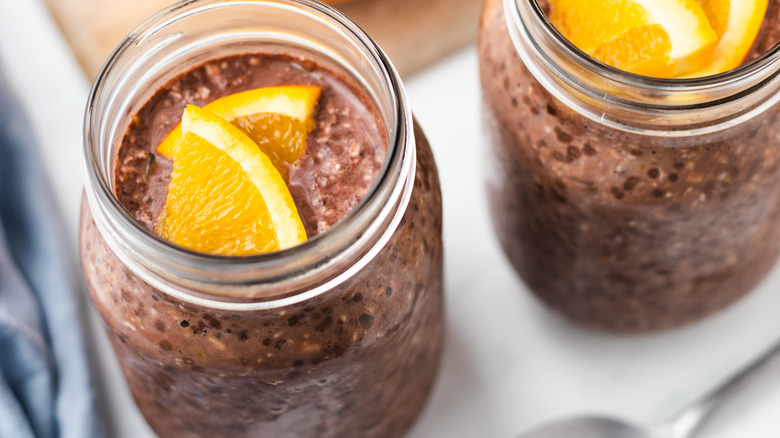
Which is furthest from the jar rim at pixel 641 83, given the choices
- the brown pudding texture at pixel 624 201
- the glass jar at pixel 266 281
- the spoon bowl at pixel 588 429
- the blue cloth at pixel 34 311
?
the blue cloth at pixel 34 311

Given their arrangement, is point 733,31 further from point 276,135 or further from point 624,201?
point 276,135

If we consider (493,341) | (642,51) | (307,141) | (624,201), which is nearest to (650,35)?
(642,51)

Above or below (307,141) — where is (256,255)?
below

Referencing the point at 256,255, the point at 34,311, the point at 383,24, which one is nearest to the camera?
the point at 256,255

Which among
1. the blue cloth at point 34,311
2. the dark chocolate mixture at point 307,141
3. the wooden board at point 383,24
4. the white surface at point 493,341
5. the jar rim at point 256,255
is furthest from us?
the wooden board at point 383,24

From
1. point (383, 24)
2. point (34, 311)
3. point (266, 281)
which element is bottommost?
point (266, 281)

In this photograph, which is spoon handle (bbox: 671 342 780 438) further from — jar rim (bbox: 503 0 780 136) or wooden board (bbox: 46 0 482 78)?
wooden board (bbox: 46 0 482 78)

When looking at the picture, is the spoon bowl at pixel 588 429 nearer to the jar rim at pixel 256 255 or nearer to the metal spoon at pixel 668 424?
the metal spoon at pixel 668 424
